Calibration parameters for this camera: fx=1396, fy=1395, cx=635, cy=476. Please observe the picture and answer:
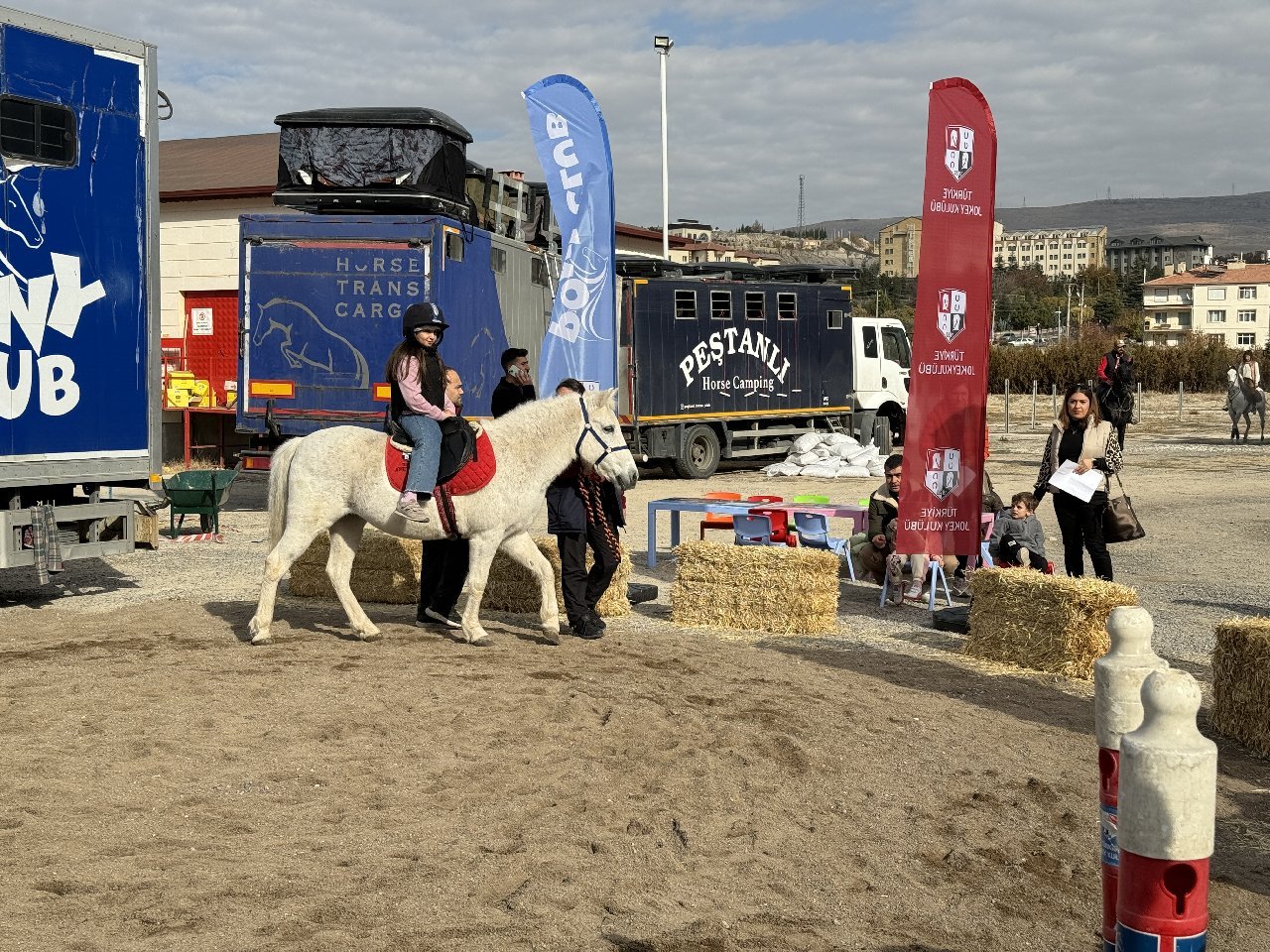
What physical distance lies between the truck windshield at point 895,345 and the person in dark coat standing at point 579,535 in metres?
18.1

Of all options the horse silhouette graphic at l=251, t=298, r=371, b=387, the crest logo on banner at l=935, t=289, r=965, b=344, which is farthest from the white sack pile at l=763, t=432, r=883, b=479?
the crest logo on banner at l=935, t=289, r=965, b=344

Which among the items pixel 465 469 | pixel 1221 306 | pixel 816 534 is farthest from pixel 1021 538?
pixel 1221 306

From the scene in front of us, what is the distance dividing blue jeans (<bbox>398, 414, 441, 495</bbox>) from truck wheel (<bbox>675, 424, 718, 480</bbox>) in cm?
1355

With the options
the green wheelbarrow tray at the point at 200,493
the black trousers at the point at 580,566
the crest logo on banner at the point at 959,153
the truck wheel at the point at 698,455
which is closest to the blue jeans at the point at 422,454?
the black trousers at the point at 580,566

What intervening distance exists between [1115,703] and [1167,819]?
24.8 inches

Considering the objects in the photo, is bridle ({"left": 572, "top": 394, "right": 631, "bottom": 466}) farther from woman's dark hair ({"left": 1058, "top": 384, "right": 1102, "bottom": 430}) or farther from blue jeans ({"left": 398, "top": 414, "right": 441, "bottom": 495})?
woman's dark hair ({"left": 1058, "top": 384, "right": 1102, "bottom": 430})

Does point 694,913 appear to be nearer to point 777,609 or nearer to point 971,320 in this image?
point 777,609

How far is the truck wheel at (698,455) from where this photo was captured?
2238cm

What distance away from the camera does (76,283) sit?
1017cm

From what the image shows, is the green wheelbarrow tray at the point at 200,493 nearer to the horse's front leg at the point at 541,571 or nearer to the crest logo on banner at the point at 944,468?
the horse's front leg at the point at 541,571

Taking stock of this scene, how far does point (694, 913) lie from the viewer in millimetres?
4637

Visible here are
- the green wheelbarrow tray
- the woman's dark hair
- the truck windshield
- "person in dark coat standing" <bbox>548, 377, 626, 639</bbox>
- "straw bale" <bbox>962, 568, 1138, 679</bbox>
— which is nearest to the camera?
"straw bale" <bbox>962, 568, 1138, 679</bbox>

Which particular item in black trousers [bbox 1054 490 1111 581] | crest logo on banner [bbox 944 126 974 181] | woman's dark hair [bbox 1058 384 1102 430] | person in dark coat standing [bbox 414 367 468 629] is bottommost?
person in dark coat standing [bbox 414 367 468 629]

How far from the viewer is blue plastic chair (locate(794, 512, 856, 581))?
12195 millimetres
